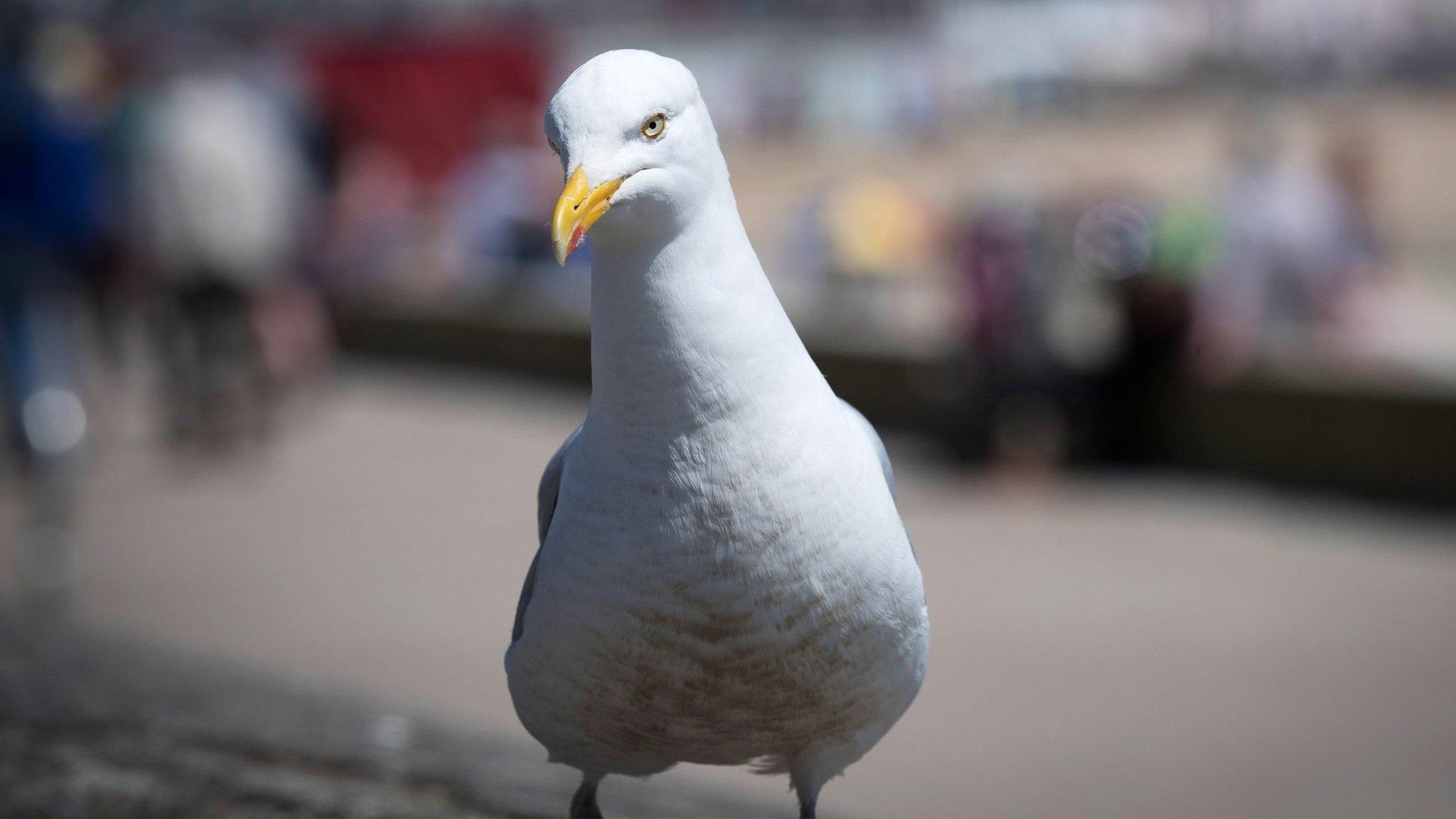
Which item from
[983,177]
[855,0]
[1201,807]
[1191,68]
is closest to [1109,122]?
[1191,68]

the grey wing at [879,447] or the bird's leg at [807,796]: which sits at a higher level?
the grey wing at [879,447]

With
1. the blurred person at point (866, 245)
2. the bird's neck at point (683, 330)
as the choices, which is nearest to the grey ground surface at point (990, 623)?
the bird's neck at point (683, 330)

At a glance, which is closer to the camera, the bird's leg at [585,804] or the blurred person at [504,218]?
the bird's leg at [585,804]

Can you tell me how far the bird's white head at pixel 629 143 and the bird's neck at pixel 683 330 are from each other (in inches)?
2.0

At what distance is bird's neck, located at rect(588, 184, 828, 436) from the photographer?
234 centimetres

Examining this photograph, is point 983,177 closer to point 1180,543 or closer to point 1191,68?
point 1180,543

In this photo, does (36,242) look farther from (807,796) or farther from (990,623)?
(807,796)

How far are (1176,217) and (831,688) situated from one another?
788cm

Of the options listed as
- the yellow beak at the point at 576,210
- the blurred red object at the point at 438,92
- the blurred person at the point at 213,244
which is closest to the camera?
the yellow beak at the point at 576,210

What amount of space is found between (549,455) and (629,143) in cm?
913

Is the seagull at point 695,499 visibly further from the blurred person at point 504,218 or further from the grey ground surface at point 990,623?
the blurred person at point 504,218

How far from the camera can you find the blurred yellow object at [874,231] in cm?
1272

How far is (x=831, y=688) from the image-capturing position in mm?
2494

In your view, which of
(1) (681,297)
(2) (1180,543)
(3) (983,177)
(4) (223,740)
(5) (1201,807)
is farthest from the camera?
(3) (983,177)
